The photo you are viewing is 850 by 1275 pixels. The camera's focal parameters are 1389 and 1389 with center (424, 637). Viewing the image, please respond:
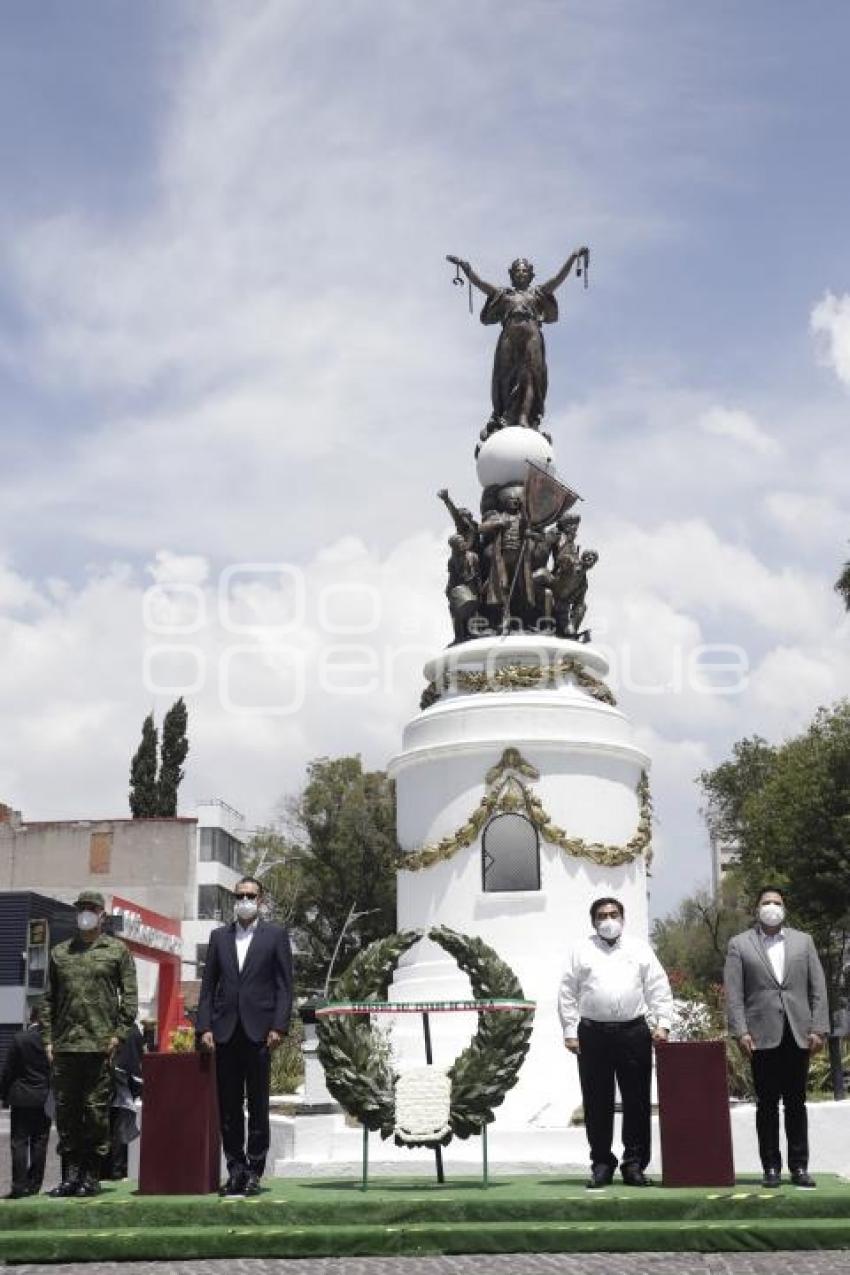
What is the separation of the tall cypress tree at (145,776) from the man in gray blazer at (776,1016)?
47.5 m

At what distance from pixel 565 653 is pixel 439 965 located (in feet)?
15.7

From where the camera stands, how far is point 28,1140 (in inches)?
452

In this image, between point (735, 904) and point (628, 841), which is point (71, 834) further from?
point (628, 841)

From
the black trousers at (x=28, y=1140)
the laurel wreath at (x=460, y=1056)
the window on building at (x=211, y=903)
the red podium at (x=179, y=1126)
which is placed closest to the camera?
the red podium at (x=179, y=1126)

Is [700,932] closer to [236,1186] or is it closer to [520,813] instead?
[520,813]

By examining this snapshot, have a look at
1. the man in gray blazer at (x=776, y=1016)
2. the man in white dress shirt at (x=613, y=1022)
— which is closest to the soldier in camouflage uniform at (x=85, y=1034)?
the man in white dress shirt at (x=613, y=1022)

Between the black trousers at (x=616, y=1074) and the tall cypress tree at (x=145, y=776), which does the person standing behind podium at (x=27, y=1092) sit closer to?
the black trousers at (x=616, y=1074)

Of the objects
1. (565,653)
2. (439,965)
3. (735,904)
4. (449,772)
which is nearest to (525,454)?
(565,653)

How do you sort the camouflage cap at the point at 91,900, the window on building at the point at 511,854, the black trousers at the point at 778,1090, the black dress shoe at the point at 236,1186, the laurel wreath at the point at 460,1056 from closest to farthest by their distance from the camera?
the black dress shoe at the point at 236,1186, the black trousers at the point at 778,1090, the camouflage cap at the point at 91,900, the laurel wreath at the point at 460,1056, the window on building at the point at 511,854

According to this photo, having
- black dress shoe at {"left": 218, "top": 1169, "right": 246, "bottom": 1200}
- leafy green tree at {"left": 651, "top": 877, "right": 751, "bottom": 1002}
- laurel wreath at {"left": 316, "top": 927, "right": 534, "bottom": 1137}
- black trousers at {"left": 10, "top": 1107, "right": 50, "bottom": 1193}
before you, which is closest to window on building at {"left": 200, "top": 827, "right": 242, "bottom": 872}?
leafy green tree at {"left": 651, "top": 877, "right": 751, "bottom": 1002}

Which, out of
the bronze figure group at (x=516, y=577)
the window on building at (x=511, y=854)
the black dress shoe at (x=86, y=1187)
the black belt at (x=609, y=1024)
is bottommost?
the black dress shoe at (x=86, y=1187)

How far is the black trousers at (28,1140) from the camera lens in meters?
10.9

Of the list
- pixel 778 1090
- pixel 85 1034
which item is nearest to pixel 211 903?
pixel 85 1034

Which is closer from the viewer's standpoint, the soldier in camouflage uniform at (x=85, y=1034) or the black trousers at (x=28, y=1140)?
the soldier in camouflage uniform at (x=85, y=1034)
